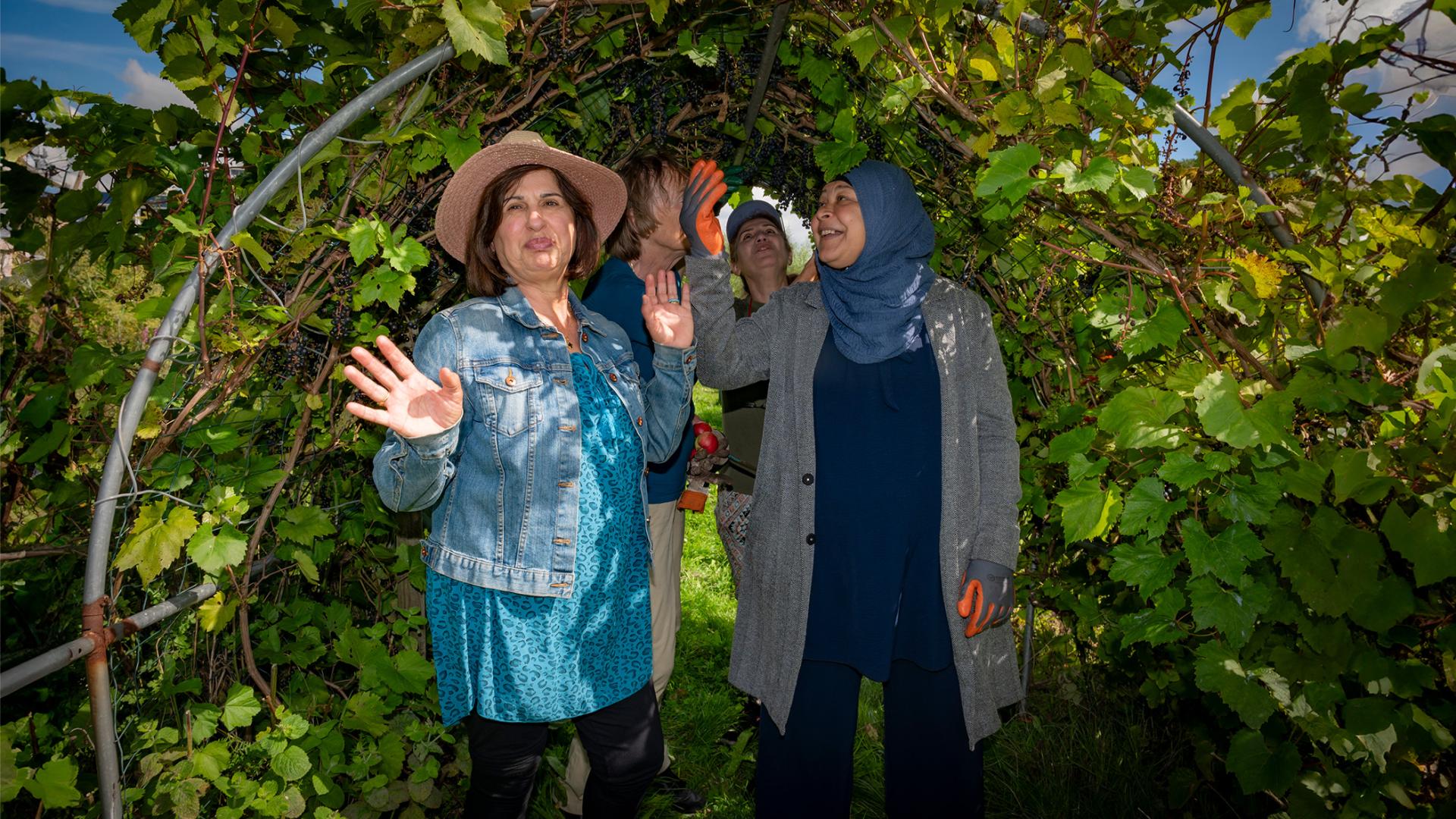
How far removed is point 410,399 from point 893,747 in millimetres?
1513

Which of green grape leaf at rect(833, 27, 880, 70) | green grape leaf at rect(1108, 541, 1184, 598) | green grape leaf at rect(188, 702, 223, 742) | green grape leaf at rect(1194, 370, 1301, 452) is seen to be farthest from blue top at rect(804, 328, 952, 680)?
green grape leaf at rect(188, 702, 223, 742)

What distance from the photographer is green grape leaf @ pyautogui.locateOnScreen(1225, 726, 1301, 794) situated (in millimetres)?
1827

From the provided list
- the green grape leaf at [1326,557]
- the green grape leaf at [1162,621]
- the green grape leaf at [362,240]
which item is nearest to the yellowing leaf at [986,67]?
the green grape leaf at [1326,557]

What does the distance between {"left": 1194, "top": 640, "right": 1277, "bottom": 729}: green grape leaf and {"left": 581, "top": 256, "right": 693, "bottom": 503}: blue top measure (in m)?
1.50

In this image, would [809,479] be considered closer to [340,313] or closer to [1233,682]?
[1233,682]

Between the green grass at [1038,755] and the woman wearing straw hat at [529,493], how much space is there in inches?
41.5

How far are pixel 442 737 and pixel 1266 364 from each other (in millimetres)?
2480

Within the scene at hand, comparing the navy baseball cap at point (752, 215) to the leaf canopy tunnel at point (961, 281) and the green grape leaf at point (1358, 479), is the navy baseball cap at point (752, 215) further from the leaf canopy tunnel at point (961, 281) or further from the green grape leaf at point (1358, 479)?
the green grape leaf at point (1358, 479)

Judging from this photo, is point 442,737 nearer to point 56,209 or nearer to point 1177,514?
point 56,209

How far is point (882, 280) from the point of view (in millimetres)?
2258

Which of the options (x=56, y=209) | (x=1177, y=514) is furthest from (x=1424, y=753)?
(x=56, y=209)

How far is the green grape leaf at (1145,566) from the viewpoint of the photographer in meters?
1.91

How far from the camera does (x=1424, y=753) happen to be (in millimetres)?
1658

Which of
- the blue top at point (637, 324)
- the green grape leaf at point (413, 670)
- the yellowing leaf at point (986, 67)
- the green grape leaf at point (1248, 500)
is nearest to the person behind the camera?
the green grape leaf at point (1248, 500)
